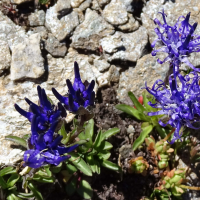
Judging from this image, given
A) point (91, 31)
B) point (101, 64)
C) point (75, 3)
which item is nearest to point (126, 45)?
point (101, 64)

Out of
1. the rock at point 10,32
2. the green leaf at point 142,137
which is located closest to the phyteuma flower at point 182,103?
the green leaf at point 142,137

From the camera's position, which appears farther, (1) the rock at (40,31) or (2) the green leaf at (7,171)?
(1) the rock at (40,31)

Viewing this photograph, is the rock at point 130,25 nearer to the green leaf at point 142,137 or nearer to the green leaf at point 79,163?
the green leaf at point 142,137

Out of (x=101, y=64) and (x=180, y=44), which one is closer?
(x=180, y=44)

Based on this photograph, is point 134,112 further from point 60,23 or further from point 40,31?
point 40,31

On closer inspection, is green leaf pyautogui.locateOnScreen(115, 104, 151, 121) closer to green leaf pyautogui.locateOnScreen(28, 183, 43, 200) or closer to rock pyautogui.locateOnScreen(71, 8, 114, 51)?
rock pyautogui.locateOnScreen(71, 8, 114, 51)

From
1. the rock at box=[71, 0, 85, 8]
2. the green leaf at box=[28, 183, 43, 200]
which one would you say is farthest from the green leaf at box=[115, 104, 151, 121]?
the rock at box=[71, 0, 85, 8]

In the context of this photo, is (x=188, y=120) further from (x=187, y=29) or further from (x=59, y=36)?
(x=59, y=36)

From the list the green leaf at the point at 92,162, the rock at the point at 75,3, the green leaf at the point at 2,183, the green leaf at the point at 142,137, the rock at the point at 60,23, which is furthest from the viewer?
the rock at the point at 75,3
